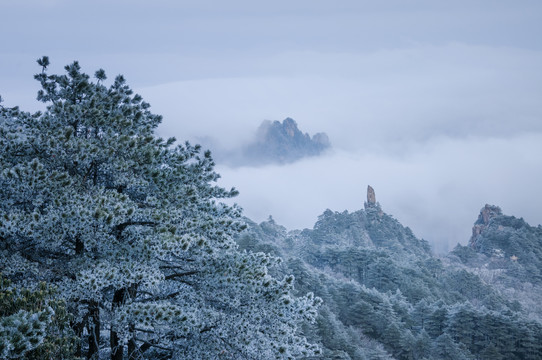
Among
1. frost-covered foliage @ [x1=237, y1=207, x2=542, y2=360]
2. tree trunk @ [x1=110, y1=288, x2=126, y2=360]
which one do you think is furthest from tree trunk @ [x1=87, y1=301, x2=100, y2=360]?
frost-covered foliage @ [x1=237, y1=207, x2=542, y2=360]

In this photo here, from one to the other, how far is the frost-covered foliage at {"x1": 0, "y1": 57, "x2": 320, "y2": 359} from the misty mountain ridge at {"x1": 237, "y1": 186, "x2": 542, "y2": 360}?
15472 millimetres

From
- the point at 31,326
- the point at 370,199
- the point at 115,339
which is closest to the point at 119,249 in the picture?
the point at 115,339


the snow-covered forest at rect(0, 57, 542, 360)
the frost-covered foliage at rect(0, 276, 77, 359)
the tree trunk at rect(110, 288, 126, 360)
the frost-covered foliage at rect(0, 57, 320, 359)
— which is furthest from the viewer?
the tree trunk at rect(110, 288, 126, 360)

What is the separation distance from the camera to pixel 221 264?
7.39 metres

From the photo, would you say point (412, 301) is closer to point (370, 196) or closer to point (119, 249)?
point (119, 249)

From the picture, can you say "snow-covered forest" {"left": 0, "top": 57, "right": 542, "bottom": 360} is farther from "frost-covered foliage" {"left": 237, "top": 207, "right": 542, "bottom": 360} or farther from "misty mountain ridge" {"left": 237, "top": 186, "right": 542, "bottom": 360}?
"frost-covered foliage" {"left": 237, "top": 207, "right": 542, "bottom": 360}

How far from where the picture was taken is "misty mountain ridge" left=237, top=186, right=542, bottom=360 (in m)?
31.2

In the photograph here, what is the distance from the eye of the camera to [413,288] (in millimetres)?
50250

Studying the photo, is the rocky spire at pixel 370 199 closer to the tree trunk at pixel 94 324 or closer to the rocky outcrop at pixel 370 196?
the rocky outcrop at pixel 370 196

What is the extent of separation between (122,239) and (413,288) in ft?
164

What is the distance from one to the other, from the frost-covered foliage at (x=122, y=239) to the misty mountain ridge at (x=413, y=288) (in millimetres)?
15472

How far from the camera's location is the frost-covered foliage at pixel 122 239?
596 cm

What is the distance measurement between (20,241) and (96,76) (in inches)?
141

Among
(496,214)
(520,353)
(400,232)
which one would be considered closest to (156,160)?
(520,353)
